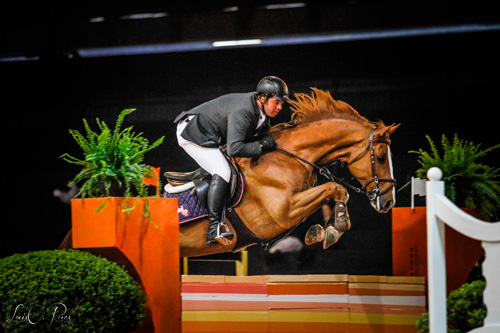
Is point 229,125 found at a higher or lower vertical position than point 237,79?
lower

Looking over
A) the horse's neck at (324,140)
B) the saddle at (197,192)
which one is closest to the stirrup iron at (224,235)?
the saddle at (197,192)

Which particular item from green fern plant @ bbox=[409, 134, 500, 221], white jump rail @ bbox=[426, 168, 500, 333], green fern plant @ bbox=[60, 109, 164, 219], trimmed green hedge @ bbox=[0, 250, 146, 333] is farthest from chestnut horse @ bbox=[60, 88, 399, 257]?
white jump rail @ bbox=[426, 168, 500, 333]

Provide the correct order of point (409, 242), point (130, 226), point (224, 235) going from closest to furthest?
point (130, 226)
point (409, 242)
point (224, 235)

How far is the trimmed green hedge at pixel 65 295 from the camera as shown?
3406 mm

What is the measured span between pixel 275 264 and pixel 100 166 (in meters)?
1.69

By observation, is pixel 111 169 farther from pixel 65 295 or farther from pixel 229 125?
pixel 229 125

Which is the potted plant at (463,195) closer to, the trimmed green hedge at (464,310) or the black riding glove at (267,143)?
the trimmed green hedge at (464,310)

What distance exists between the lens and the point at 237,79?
492 centimetres

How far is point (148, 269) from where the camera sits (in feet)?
13.4

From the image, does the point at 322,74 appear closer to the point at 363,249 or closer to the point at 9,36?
the point at 363,249

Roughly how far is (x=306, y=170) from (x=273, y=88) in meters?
0.75

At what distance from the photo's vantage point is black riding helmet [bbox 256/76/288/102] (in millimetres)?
4793

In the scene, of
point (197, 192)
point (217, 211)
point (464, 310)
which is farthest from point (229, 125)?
point (464, 310)

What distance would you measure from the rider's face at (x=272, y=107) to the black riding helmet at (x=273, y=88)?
0.04 meters
